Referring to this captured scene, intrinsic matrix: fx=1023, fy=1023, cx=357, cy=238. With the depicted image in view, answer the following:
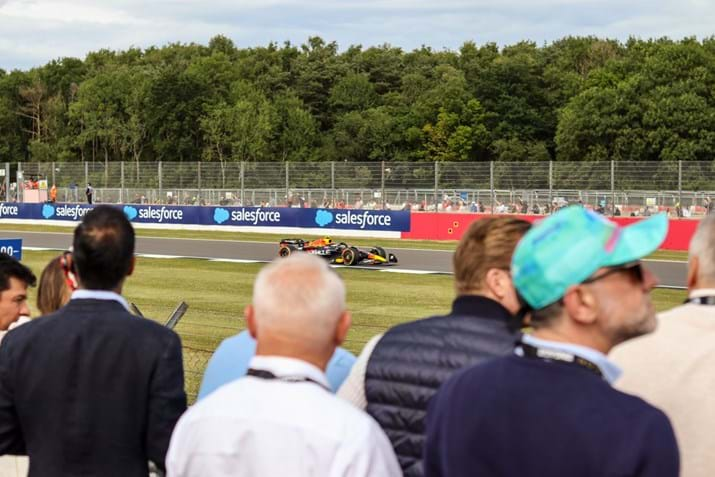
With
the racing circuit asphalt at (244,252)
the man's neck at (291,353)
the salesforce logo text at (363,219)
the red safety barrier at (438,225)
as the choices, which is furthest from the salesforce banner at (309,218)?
the man's neck at (291,353)

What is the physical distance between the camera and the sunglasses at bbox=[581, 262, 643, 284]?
7.93 ft

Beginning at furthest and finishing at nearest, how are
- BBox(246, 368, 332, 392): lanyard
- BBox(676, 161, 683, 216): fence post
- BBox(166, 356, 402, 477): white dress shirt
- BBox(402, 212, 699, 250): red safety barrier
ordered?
BBox(402, 212, 699, 250): red safety barrier → BBox(676, 161, 683, 216): fence post → BBox(246, 368, 332, 392): lanyard → BBox(166, 356, 402, 477): white dress shirt

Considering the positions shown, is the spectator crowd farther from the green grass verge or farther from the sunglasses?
the green grass verge

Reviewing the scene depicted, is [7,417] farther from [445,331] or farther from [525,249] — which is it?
[525,249]

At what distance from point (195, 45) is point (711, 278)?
141478 millimetres

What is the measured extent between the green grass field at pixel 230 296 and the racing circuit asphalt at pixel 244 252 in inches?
63.0

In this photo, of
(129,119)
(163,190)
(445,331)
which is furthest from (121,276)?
(129,119)

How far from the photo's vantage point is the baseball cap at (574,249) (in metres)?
2.38

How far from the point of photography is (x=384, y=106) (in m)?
98.8

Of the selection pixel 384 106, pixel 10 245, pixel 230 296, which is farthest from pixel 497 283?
pixel 384 106

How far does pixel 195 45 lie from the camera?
460ft

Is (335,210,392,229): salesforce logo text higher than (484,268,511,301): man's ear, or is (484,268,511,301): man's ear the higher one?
(484,268,511,301): man's ear

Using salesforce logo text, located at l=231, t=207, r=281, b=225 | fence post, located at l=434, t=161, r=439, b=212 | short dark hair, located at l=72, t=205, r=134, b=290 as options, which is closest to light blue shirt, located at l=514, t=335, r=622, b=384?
short dark hair, located at l=72, t=205, r=134, b=290

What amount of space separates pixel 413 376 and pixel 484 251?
0.48m
